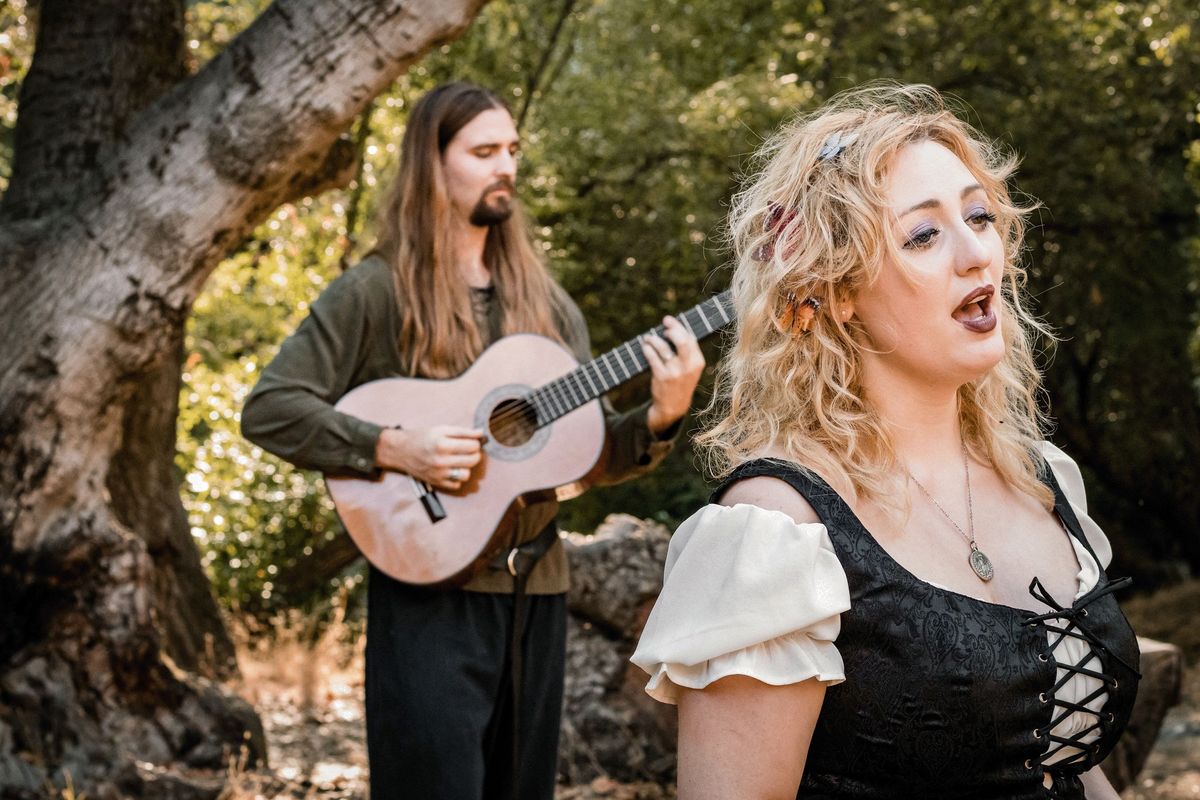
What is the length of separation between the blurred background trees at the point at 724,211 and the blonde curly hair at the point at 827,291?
6383mm

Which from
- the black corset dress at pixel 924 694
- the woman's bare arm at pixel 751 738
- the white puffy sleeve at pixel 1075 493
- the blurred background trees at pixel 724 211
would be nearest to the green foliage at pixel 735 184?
the blurred background trees at pixel 724 211

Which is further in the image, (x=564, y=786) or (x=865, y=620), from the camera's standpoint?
(x=564, y=786)

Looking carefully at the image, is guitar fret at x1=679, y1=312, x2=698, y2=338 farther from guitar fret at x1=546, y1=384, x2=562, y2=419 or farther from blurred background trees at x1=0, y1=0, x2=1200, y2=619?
blurred background trees at x1=0, y1=0, x2=1200, y2=619

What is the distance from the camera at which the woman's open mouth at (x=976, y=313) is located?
5.80 feet

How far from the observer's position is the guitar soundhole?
→ 128 inches

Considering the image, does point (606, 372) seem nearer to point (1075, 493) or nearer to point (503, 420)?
point (503, 420)

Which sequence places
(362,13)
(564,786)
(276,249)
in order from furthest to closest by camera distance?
1. (276,249)
2. (564,786)
3. (362,13)

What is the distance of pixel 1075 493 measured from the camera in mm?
2135

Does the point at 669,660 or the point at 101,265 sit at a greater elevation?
the point at 101,265

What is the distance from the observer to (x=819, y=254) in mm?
1808

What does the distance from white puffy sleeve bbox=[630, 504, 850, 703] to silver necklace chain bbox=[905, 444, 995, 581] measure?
265 mm

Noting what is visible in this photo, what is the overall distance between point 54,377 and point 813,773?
3200 millimetres

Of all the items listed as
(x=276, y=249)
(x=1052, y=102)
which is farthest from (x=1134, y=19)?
(x=276, y=249)

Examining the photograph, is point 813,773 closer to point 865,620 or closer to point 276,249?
point 865,620
